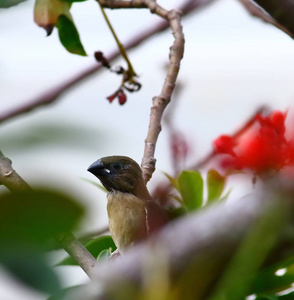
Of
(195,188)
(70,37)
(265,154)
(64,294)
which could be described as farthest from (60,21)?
(64,294)

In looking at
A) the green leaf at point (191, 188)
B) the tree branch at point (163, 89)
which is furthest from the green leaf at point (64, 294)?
the tree branch at point (163, 89)

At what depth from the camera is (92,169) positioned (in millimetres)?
2627

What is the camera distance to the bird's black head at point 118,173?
2.62 metres

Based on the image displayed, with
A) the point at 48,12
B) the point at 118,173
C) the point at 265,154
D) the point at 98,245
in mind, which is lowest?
the point at 265,154

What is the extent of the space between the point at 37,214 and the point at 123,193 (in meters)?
2.39

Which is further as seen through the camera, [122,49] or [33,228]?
[122,49]

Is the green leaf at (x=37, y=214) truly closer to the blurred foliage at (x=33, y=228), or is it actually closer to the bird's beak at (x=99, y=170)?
the blurred foliage at (x=33, y=228)

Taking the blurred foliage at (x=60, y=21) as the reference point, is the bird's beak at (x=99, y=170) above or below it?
above

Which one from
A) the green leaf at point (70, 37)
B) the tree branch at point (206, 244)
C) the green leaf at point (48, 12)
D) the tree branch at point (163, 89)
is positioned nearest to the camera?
the tree branch at point (206, 244)

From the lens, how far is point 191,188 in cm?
118

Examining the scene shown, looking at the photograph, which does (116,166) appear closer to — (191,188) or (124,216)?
(124,216)

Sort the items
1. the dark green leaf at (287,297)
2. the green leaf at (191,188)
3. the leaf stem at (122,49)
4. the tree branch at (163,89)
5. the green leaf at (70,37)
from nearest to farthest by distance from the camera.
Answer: the dark green leaf at (287,297), the green leaf at (191,188), the green leaf at (70,37), the leaf stem at (122,49), the tree branch at (163,89)

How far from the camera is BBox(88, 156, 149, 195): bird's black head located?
2.62m

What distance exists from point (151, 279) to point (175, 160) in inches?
30.5
